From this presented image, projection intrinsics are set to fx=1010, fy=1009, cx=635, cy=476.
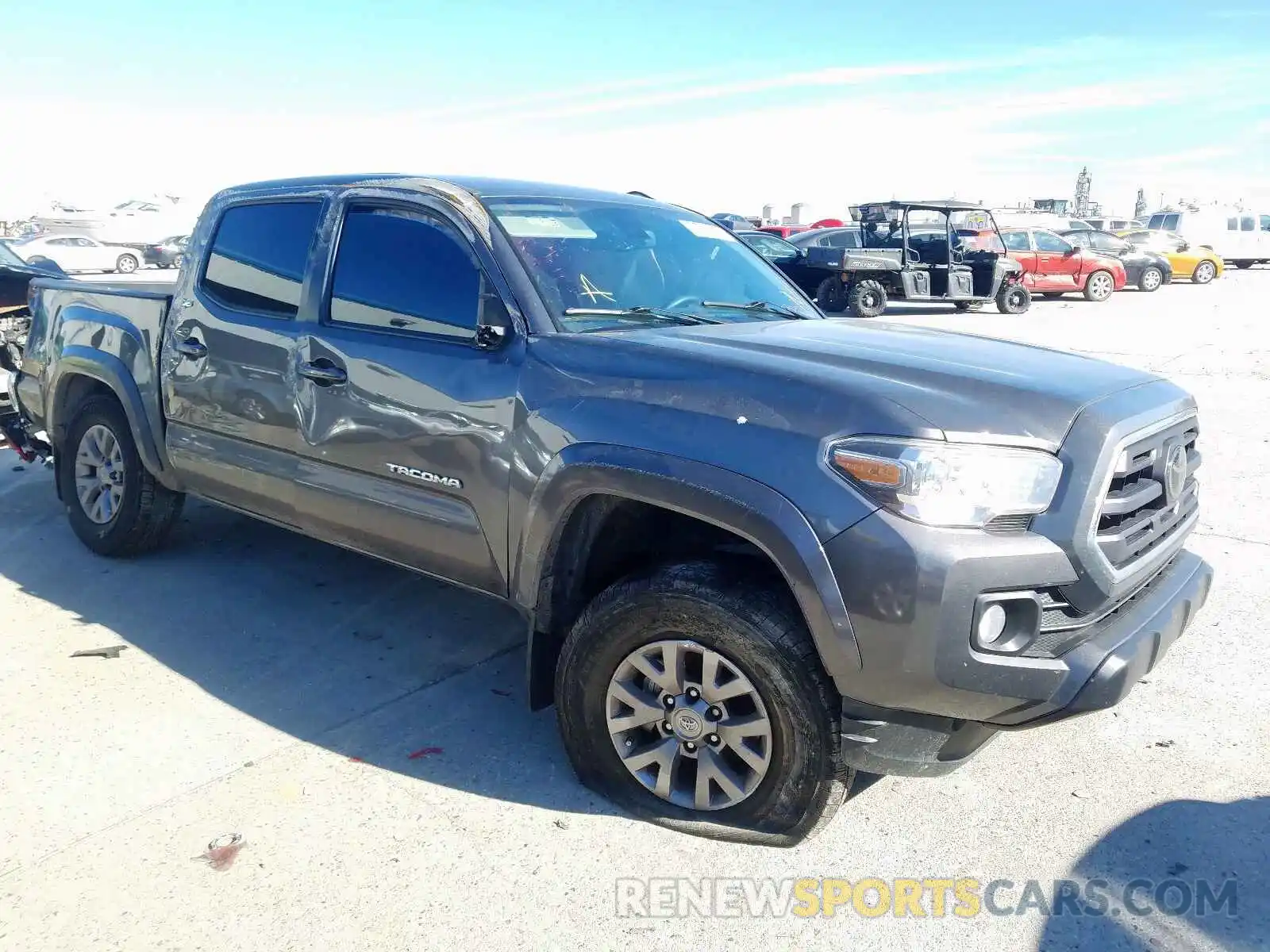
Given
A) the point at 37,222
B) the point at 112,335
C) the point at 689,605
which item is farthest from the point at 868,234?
the point at 37,222

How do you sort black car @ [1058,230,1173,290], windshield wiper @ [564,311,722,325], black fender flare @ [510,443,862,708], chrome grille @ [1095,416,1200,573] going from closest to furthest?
1. black fender flare @ [510,443,862,708]
2. chrome grille @ [1095,416,1200,573]
3. windshield wiper @ [564,311,722,325]
4. black car @ [1058,230,1173,290]

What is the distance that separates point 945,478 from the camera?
2.48m

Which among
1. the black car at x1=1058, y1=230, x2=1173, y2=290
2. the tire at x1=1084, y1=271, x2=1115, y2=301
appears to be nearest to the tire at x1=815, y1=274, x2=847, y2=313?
the tire at x1=1084, y1=271, x2=1115, y2=301

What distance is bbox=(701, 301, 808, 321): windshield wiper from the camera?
387 centimetres

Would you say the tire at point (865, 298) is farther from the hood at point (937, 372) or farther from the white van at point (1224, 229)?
the white van at point (1224, 229)

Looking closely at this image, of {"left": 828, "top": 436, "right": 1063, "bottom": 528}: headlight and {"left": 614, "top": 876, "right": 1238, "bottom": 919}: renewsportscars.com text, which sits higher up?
{"left": 828, "top": 436, "right": 1063, "bottom": 528}: headlight

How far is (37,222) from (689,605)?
4252 centimetres

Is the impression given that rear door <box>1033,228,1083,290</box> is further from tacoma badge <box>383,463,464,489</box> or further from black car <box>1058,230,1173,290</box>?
tacoma badge <box>383,463,464,489</box>

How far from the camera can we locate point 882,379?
2729mm

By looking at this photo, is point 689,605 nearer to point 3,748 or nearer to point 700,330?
point 700,330

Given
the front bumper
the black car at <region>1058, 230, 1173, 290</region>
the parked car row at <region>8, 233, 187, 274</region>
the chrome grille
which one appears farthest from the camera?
the parked car row at <region>8, 233, 187, 274</region>

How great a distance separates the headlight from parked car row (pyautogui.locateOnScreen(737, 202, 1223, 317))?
13.7 m

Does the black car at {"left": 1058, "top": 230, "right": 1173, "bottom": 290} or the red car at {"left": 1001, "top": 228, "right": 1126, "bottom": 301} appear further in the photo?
the black car at {"left": 1058, "top": 230, "right": 1173, "bottom": 290}

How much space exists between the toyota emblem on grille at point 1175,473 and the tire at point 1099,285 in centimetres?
2130
